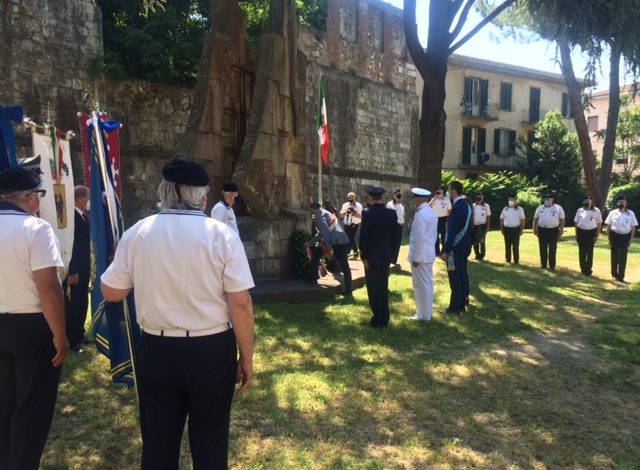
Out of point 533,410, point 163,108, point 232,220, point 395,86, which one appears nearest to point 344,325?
point 232,220

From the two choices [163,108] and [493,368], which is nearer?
[493,368]

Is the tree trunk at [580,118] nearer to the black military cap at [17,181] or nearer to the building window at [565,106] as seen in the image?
the black military cap at [17,181]

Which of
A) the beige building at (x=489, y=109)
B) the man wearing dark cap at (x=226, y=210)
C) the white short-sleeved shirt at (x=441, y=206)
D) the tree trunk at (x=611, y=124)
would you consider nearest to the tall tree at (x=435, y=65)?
the white short-sleeved shirt at (x=441, y=206)

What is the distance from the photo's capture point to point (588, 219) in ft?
39.0

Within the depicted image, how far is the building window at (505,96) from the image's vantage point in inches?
1484

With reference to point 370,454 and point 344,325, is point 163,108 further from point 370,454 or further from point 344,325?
point 370,454

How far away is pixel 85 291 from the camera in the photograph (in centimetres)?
606

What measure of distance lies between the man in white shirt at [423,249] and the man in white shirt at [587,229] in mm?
6415

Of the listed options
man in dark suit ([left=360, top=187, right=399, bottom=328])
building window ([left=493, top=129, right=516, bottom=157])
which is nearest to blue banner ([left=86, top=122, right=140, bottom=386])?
man in dark suit ([left=360, top=187, right=399, bottom=328])

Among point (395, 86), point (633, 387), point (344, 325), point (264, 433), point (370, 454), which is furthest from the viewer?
point (395, 86)

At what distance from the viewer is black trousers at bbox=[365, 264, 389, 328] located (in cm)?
693

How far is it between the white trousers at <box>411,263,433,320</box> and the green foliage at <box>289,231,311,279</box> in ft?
7.31

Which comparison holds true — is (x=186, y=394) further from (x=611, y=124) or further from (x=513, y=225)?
(x=611, y=124)

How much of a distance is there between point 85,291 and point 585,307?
775 cm
